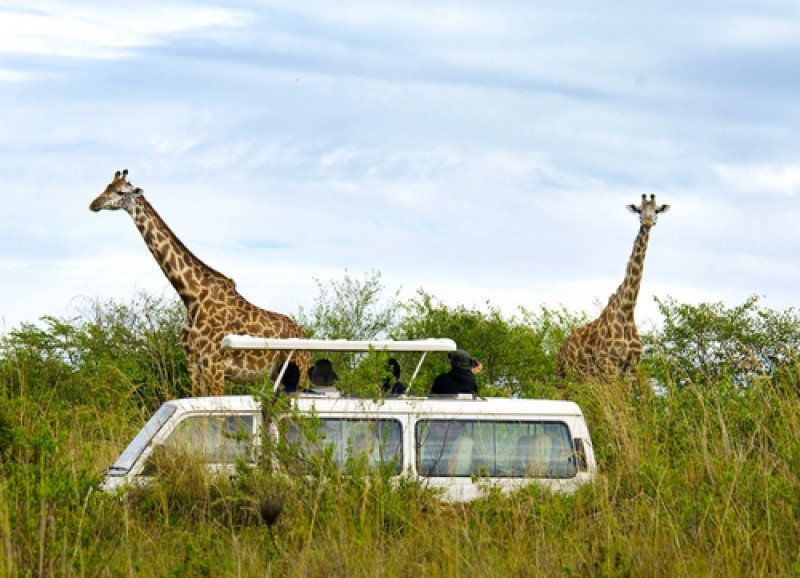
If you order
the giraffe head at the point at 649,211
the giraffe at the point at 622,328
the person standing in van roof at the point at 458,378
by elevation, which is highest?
the giraffe head at the point at 649,211

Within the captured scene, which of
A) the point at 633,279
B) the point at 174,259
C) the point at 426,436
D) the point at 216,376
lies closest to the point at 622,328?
the point at 633,279

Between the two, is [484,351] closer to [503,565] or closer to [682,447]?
[682,447]

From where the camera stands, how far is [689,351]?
881 inches

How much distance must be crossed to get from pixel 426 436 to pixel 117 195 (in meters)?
9.54

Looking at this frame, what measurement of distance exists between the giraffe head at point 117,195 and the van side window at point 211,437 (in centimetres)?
871

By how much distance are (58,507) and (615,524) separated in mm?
3747

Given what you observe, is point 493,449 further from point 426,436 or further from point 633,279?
point 633,279

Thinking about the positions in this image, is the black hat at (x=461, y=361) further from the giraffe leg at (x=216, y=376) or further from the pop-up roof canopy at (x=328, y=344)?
the giraffe leg at (x=216, y=376)

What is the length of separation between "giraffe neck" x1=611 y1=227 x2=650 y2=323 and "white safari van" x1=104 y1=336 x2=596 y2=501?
9457 mm

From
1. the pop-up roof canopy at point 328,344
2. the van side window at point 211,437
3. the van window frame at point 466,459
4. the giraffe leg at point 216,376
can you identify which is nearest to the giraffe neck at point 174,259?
the giraffe leg at point 216,376

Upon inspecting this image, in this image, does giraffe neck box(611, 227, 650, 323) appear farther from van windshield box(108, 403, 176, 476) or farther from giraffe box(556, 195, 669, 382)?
van windshield box(108, 403, 176, 476)

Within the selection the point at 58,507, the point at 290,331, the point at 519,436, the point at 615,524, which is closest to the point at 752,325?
the point at 290,331

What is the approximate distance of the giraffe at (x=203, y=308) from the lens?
56.1 ft

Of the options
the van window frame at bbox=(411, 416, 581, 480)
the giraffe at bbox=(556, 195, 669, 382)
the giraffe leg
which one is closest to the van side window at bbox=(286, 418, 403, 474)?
the van window frame at bbox=(411, 416, 581, 480)
